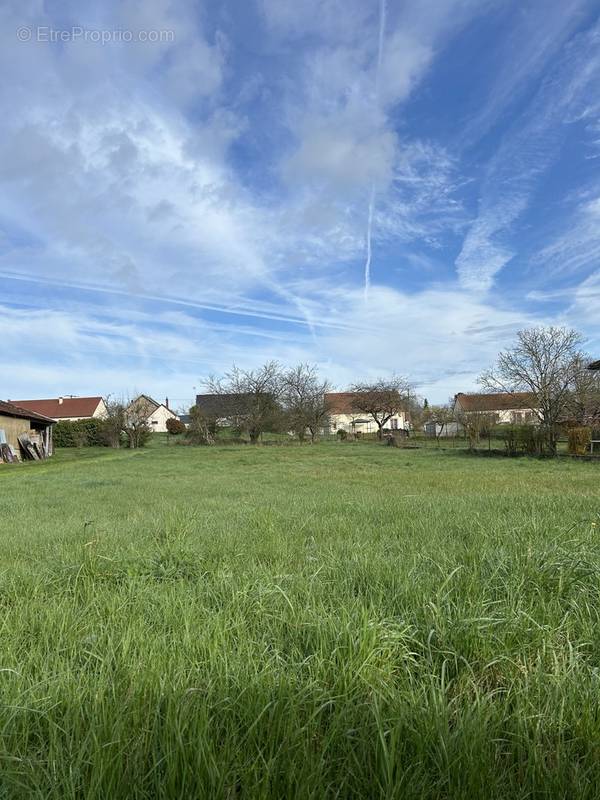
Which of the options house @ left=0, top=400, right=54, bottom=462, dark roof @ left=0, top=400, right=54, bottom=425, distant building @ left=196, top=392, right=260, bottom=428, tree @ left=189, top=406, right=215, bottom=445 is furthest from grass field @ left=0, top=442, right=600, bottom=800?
tree @ left=189, top=406, right=215, bottom=445

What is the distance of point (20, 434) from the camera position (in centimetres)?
2828

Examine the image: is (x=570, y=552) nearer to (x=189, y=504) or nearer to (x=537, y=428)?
(x=189, y=504)

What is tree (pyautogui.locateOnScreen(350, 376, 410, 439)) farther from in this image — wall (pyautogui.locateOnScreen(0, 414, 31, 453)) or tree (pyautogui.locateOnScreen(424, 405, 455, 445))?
wall (pyautogui.locateOnScreen(0, 414, 31, 453))

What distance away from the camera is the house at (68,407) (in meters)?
67.6

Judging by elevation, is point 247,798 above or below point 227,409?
below

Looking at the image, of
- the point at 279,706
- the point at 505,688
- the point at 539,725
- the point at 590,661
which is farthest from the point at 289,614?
the point at 590,661

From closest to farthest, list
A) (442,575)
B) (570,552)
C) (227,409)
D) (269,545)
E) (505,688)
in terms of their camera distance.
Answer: (505,688), (442,575), (570,552), (269,545), (227,409)

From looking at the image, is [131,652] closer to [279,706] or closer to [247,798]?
[279,706]

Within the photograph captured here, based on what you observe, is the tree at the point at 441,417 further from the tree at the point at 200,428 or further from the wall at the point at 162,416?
the wall at the point at 162,416

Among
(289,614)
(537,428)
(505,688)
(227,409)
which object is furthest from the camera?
(227,409)

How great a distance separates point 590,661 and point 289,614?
4.78ft

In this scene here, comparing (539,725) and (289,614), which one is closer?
(539,725)

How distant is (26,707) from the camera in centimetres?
180

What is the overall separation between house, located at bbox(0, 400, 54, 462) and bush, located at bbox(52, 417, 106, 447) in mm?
6970
